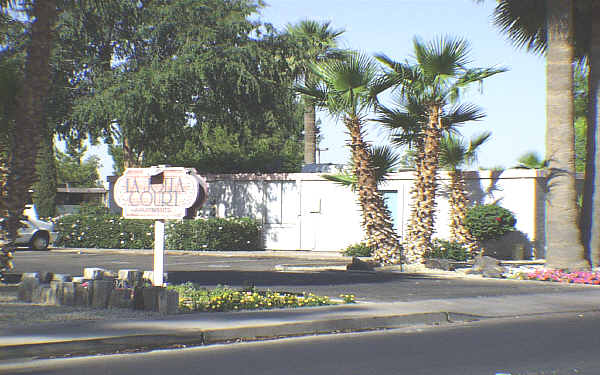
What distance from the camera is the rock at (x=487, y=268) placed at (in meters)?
19.3

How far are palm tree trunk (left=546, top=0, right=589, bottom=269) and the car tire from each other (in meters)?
19.3

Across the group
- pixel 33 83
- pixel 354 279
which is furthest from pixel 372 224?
pixel 33 83

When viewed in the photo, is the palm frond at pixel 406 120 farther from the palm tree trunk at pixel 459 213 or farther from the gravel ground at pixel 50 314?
the gravel ground at pixel 50 314

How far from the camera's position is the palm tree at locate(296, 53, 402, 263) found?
20781 millimetres

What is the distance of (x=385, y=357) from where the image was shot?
9.02 m

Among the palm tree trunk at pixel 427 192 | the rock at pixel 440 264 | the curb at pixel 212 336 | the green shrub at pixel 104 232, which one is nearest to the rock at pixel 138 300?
the curb at pixel 212 336

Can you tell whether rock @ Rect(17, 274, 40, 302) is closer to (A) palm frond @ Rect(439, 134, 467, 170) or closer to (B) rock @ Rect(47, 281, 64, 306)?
(B) rock @ Rect(47, 281, 64, 306)

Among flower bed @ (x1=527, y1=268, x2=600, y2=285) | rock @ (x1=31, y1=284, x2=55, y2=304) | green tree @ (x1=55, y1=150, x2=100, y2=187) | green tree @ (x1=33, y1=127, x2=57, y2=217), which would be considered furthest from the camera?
green tree @ (x1=55, y1=150, x2=100, y2=187)

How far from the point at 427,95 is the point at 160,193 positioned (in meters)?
9.84

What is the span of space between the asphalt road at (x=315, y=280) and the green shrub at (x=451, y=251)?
9.69ft

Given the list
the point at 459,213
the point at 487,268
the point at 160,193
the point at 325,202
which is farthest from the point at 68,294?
the point at 325,202

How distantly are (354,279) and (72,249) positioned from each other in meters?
14.7

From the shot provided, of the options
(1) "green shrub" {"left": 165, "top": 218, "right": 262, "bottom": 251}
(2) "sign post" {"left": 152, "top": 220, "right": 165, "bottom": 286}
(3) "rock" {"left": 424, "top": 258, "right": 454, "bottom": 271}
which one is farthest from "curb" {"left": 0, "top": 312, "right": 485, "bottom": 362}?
(1) "green shrub" {"left": 165, "top": 218, "right": 262, "bottom": 251}

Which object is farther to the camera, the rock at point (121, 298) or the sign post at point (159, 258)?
the sign post at point (159, 258)
